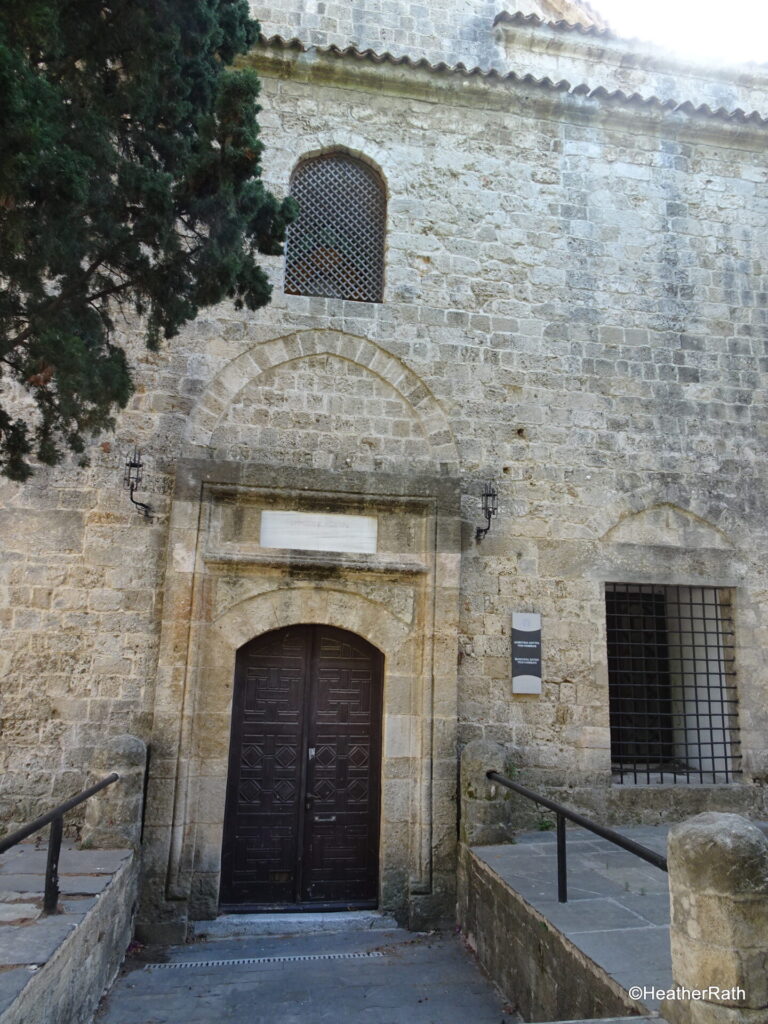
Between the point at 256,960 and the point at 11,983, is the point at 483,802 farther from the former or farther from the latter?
the point at 11,983

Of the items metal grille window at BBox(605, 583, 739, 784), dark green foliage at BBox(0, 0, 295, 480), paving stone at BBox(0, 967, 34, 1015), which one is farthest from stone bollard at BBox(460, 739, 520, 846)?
dark green foliage at BBox(0, 0, 295, 480)

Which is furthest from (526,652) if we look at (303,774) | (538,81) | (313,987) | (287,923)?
(538,81)

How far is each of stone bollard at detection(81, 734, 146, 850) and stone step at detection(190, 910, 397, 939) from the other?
827 millimetres

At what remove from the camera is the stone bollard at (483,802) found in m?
5.32

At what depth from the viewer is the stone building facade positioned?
5461 mm

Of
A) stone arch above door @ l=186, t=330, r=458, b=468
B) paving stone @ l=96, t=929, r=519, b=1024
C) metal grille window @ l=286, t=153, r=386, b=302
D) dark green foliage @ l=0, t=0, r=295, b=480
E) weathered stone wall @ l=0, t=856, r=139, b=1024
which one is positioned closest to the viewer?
weathered stone wall @ l=0, t=856, r=139, b=1024

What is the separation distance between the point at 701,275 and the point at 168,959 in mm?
7248

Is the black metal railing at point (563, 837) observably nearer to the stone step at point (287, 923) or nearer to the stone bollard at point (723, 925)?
the stone bollard at point (723, 925)

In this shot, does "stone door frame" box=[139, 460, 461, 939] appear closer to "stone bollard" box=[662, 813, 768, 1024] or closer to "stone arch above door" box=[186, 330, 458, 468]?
"stone arch above door" box=[186, 330, 458, 468]

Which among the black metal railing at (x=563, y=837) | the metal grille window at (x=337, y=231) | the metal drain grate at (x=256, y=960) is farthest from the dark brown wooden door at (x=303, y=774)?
the metal grille window at (x=337, y=231)

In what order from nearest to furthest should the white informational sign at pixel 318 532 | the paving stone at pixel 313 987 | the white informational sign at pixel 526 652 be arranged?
the paving stone at pixel 313 987 < the white informational sign at pixel 318 532 < the white informational sign at pixel 526 652

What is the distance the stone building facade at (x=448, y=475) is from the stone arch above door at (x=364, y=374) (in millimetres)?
26

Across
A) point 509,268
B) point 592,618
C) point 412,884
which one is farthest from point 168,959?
point 509,268

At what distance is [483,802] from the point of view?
536cm
